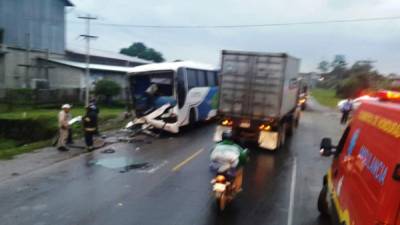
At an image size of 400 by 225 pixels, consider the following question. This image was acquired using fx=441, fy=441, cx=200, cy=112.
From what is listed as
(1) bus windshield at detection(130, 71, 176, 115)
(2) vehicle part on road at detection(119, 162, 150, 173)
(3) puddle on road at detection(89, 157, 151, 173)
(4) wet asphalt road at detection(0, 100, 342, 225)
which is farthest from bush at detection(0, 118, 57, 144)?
(2) vehicle part on road at detection(119, 162, 150, 173)

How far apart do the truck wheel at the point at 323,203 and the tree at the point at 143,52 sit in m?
74.0

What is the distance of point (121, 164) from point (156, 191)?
332cm

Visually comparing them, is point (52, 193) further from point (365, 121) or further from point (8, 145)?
point (8, 145)

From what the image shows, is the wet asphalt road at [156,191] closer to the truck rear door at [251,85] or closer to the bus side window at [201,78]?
the truck rear door at [251,85]

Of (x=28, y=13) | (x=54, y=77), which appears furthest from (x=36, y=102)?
(x=28, y=13)

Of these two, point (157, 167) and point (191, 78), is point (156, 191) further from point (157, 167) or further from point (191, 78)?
point (191, 78)

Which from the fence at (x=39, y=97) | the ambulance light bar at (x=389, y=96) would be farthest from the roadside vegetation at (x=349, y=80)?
the ambulance light bar at (x=389, y=96)

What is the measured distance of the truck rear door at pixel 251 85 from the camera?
595 inches

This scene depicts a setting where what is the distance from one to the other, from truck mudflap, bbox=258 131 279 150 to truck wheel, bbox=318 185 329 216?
7071 millimetres

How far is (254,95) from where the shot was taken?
605 inches

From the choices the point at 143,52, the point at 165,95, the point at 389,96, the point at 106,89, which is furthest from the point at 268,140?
the point at 143,52

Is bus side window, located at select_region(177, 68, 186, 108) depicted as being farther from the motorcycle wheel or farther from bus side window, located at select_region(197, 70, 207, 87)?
the motorcycle wheel

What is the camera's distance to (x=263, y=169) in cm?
1254

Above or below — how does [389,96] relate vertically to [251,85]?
above
